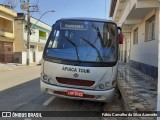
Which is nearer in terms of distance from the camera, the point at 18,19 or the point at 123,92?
the point at 123,92

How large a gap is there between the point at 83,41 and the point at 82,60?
0.67 metres

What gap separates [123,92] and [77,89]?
9.34ft

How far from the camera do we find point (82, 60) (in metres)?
6.68

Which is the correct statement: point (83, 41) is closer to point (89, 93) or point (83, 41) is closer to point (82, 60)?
point (82, 60)

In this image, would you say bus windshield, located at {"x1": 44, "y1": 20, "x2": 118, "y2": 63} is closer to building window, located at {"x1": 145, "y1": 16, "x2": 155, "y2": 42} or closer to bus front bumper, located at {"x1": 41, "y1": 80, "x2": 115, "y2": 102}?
bus front bumper, located at {"x1": 41, "y1": 80, "x2": 115, "y2": 102}

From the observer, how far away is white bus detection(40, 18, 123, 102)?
6.57 metres

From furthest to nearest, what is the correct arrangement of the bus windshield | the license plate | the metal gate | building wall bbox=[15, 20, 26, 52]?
building wall bbox=[15, 20, 26, 52] → the metal gate → the bus windshield → the license plate

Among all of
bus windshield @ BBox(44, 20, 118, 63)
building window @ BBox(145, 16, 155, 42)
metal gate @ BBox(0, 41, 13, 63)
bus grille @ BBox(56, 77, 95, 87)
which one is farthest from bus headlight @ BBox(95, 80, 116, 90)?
metal gate @ BBox(0, 41, 13, 63)

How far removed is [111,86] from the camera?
6707 millimetres

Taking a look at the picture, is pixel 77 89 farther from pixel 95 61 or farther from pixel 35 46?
pixel 35 46

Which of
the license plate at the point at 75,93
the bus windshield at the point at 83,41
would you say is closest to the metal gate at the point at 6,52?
the bus windshield at the point at 83,41

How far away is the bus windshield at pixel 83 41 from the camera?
6.82 metres

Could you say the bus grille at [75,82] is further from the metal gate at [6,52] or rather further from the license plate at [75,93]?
the metal gate at [6,52]

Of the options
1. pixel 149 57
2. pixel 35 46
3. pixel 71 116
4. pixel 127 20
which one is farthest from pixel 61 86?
pixel 35 46
